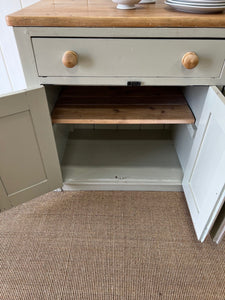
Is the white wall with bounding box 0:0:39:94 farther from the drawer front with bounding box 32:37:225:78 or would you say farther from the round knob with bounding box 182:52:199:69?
the round knob with bounding box 182:52:199:69

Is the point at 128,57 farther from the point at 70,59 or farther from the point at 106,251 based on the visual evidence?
the point at 106,251

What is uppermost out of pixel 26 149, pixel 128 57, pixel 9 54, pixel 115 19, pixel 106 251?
pixel 115 19

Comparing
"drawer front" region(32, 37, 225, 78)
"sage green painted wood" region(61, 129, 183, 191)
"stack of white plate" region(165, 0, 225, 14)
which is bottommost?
"sage green painted wood" region(61, 129, 183, 191)

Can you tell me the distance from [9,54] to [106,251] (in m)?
1.10

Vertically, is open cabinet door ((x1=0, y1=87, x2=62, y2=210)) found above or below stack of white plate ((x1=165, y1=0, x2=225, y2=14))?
below

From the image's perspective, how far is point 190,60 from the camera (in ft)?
2.31

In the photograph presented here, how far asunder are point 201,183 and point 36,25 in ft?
2.59

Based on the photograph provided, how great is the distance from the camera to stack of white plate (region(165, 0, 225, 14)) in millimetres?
667

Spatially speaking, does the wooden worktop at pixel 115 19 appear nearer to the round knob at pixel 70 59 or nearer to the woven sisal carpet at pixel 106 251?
the round knob at pixel 70 59

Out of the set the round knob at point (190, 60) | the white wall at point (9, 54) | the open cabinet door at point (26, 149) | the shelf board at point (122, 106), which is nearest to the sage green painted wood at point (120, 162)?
the open cabinet door at point (26, 149)

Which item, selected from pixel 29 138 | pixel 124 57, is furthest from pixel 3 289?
pixel 124 57

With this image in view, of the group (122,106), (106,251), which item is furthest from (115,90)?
(106,251)

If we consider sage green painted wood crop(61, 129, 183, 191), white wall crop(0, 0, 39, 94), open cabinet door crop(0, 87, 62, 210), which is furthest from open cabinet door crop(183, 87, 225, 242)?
white wall crop(0, 0, 39, 94)

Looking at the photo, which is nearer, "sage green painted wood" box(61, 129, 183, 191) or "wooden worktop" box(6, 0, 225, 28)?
"wooden worktop" box(6, 0, 225, 28)
